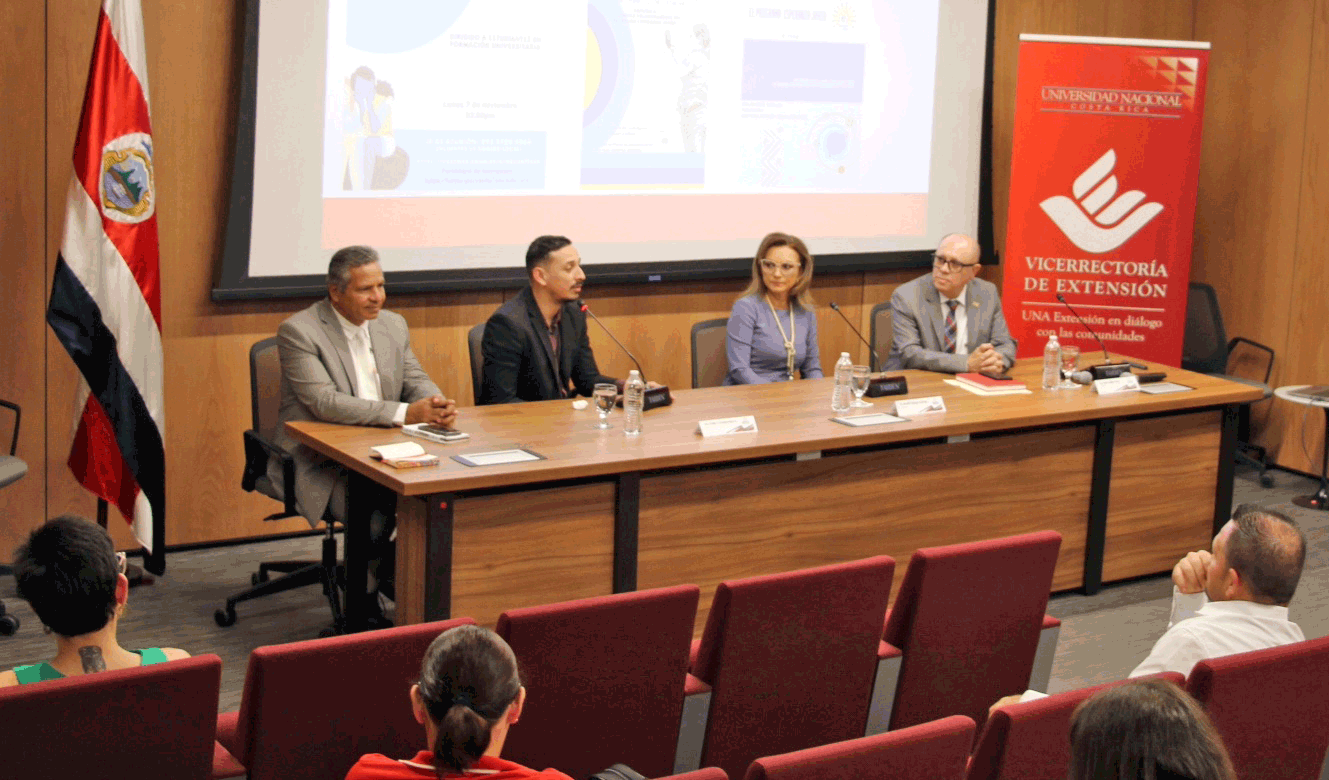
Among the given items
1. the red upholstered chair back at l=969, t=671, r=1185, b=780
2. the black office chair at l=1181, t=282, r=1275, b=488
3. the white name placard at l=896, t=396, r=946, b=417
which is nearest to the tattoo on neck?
the red upholstered chair back at l=969, t=671, r=1185, b=780

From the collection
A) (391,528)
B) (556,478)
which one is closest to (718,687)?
(556,478)

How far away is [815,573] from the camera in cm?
280

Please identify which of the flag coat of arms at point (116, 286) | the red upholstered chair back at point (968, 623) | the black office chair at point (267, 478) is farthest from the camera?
the flag coat of arms at point (116, 286)

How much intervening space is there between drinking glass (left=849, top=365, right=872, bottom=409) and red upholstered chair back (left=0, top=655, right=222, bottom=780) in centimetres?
290

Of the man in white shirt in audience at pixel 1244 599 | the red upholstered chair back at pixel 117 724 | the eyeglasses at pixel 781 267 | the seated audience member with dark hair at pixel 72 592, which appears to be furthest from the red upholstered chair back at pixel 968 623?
the eyeglasses at pixel 781 267

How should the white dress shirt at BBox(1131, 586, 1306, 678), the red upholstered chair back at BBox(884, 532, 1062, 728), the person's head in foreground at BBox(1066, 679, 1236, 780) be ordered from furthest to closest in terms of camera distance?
1. the red upholstered chair back at BBox(884, 532, 1062, 728)
2. the white dress shirt at BBox(1131, 586, 1306, 678)
3. the person's head in foreground at BBox(1066, 679, 1236, 780)

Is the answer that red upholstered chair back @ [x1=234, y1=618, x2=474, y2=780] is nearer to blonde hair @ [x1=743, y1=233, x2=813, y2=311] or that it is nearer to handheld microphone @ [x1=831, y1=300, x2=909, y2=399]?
handheld microphone @ [x1=831, y1=300, x2=909, y2=399]

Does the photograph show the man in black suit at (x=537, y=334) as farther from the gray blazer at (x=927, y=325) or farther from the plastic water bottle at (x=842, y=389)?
the gray blazer at (x=927, y=325)

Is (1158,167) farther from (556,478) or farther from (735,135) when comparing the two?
(556,478)

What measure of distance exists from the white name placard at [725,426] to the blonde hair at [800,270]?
119 cm

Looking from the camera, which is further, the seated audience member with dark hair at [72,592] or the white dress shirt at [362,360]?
the white dress shirt at [362,360]

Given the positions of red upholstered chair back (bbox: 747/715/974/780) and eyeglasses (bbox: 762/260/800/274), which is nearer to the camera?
red upholstered chair back (bbox: 747/715/974/780)

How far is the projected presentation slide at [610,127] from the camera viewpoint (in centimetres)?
524

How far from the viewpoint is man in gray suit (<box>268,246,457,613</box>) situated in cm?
423
